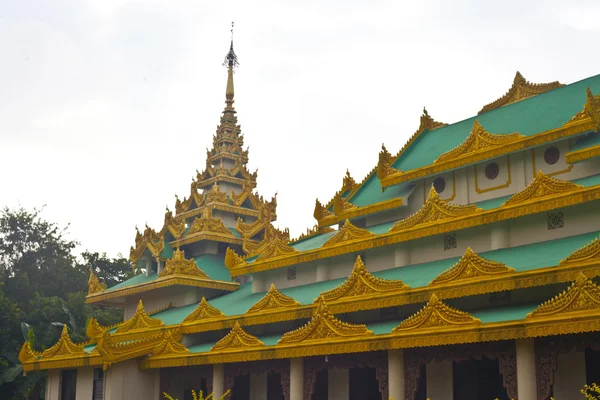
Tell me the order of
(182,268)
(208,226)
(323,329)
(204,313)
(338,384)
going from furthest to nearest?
(208,226)
(182,268)
(204,313)
(338,384)
(323,329)

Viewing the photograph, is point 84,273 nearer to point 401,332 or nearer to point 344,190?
point 344,190

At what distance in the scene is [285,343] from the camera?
78.8 ft

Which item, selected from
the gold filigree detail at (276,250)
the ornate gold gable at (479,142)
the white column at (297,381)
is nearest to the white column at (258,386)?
the white column at (297,381)

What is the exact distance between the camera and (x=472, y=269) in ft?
68.5

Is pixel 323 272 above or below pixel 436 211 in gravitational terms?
below

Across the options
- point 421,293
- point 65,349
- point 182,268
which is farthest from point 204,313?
point 421,293

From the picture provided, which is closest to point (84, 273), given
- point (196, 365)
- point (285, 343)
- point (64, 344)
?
point (64, 344)

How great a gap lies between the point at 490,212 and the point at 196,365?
11.4 meters

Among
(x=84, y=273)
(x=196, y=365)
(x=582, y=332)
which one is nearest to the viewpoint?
(x=582, y=332)

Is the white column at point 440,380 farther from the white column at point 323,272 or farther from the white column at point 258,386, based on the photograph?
the white column at point 258,386

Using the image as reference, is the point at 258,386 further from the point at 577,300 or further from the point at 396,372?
the point at 577,300

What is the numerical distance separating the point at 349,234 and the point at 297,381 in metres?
5.11

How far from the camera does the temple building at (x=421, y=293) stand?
19.6 meters

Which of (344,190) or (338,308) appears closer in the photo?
(338,308)
